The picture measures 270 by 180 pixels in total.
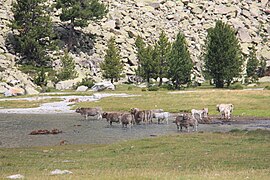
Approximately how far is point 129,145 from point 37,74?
278ft

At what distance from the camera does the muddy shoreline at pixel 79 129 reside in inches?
1555

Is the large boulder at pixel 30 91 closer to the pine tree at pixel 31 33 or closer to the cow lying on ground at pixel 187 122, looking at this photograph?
the pine tree at pixel 31 33

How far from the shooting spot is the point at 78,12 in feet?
453

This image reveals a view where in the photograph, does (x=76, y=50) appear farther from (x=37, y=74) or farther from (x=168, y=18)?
(x=168, y=18)

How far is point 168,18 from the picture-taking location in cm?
17550

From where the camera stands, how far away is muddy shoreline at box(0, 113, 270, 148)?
130ft

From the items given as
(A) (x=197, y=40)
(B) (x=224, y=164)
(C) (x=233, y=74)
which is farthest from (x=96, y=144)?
(A) (x=197, y=40)

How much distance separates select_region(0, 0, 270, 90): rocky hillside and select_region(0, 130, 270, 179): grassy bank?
92.7 meters

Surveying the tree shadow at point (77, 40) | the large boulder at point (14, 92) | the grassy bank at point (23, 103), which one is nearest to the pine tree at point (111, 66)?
the large boulder at point (14, 92)

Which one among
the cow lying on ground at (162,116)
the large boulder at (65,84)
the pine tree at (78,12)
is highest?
the pine tree at (78,12)

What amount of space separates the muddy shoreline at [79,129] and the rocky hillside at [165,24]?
71017 mm

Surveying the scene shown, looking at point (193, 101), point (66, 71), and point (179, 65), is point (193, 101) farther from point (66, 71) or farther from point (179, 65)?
point (66, 71)

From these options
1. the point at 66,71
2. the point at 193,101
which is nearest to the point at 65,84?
the point at 66,71

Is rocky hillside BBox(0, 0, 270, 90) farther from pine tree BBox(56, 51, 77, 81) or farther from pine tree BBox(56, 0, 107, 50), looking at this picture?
pine tree BBox(56, 51, 77, 81)
